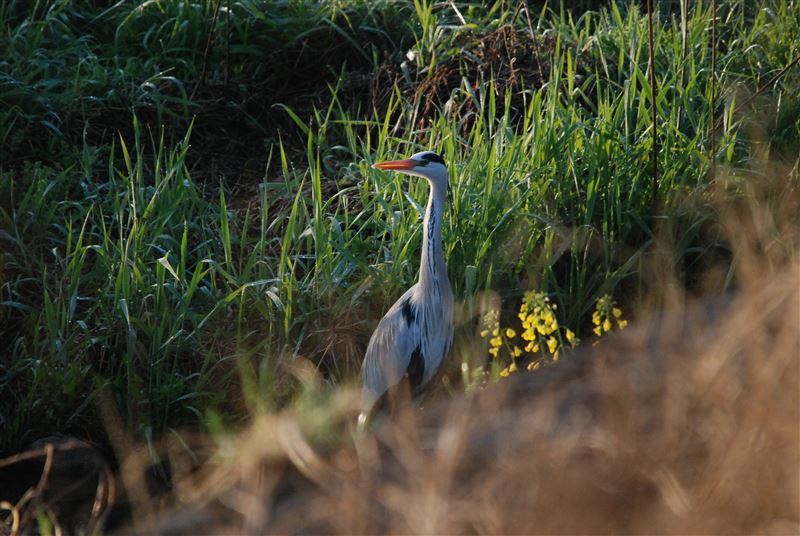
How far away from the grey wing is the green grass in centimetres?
29

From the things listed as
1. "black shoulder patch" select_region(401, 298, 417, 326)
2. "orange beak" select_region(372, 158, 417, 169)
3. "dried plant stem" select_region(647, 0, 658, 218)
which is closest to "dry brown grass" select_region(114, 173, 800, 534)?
"black shoulder patch" select_region(401, 298, 417, 326)

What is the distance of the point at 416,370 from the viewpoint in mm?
3850

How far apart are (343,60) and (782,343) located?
3891mm

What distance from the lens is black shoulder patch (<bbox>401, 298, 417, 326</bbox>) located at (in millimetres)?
3674

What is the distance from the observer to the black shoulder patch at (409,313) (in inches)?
145

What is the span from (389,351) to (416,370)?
189mm

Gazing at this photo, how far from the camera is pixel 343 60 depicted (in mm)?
5914

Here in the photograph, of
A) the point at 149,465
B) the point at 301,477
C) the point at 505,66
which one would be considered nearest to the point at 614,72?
the point at 505,66

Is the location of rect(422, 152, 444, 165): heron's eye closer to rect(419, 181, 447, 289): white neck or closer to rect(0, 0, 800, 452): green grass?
rect(419, 181, 447, 289): white neck

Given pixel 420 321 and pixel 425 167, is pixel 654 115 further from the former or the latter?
pixel 420 321

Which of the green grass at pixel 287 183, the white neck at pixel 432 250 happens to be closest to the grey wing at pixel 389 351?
the white neck at pixel 432 250

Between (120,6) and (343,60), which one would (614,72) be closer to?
(343,60)

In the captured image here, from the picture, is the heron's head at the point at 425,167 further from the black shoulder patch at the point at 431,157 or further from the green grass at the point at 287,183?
the green grass at the point at 287,183

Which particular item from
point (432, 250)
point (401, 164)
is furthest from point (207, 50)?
point (432, 250)
